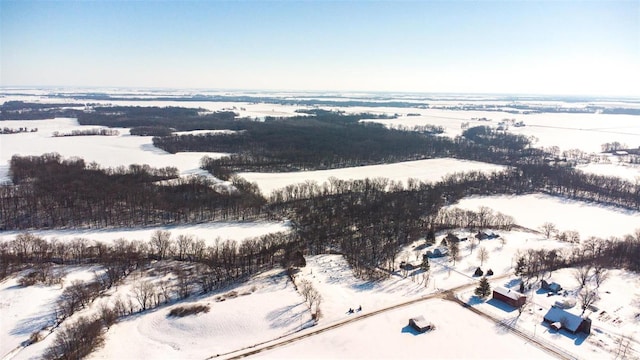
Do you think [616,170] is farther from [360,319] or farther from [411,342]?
[360,319]

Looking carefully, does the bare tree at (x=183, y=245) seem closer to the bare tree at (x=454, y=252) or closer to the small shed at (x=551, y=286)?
the bare tree at (x=454, y=252)

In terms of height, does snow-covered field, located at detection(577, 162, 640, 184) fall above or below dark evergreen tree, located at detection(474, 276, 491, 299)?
above

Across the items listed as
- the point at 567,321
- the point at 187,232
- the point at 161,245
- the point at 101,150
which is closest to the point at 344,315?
the point at 567,321

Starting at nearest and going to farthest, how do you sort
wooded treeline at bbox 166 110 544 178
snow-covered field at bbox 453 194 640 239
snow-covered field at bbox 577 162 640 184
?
snow-covered field at bbox 453 194 640 239 → snow-covered field at bbox 577 162 640 184 → wooded treeline at bbox 166 110 544 178

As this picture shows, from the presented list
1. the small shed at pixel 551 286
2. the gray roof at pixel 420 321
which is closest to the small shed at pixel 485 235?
the small shed at pixel 551 286

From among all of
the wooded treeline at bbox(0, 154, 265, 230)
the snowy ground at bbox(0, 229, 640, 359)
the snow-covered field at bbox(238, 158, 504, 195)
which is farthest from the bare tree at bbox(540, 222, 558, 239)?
the wooded treeline at bbox(0, 154, 265, 230)

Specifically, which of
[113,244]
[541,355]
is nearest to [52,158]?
[113,244]

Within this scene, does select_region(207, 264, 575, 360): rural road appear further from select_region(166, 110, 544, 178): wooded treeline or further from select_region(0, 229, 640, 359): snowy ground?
select_region(166, 110, 544, 178): wooded treeline
